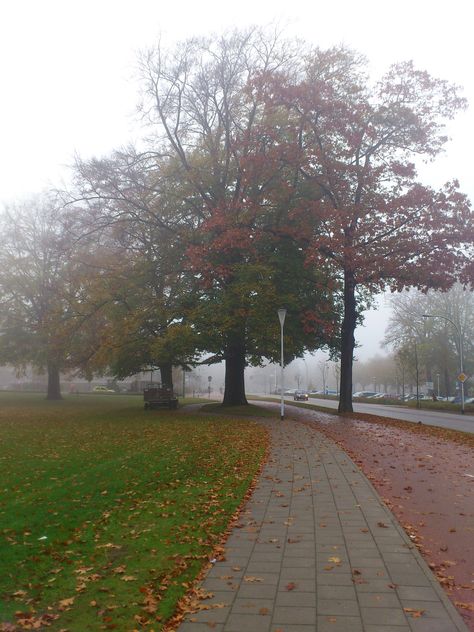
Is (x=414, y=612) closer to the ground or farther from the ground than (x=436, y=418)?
farther from the ground

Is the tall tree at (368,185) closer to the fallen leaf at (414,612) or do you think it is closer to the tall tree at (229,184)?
the tall tree at (229,184)

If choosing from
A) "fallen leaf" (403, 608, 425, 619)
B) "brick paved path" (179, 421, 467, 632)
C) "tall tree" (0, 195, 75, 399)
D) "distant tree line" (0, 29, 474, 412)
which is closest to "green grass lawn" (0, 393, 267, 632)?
"brick paved path" (179, 421, 467, 632)

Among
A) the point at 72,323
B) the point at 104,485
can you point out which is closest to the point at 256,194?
the point at 72,323

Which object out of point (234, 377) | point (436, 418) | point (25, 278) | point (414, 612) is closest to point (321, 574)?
point (414, 612)

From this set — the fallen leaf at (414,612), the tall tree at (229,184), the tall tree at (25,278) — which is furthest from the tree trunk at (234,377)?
the fallen leaf at (414,612)

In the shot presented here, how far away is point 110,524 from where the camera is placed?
6.72 m

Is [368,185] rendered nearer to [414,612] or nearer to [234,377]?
[234,377]

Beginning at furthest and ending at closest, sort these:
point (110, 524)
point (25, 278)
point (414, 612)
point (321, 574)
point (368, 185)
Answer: point (25, 278) → point (368, 185) → point (110, 524) → point (321, 574) → point (414, 612)

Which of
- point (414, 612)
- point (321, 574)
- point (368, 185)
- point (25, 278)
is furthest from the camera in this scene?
point (25, 278)

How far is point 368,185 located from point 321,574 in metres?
23.8

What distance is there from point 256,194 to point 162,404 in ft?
44.1

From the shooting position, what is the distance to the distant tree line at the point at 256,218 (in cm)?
2484

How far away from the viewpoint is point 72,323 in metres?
29.7

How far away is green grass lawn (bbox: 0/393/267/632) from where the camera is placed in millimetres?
4324
